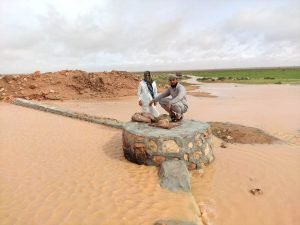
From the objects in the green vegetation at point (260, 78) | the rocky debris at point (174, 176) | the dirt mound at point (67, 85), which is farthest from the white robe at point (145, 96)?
the green vegetation at point (260, 78)

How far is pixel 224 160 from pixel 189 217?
3000 mm

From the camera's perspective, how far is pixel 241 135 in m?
9.45

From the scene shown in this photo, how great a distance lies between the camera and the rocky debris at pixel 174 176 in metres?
5.40

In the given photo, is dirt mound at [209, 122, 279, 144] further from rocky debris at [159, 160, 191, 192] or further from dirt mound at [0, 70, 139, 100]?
dirt mound at [0, 70, 139, 100]

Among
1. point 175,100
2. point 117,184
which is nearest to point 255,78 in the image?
point 175,100

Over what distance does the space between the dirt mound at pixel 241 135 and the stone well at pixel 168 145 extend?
246 centimetres

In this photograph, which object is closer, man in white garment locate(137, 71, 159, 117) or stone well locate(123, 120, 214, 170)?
stone well locate(123, 120, 214, 170)

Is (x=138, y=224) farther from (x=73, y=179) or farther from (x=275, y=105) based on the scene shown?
(x=275, y=105)

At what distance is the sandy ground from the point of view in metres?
4.65

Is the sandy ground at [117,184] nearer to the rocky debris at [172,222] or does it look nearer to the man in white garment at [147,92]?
the rocky debris at [172,222]

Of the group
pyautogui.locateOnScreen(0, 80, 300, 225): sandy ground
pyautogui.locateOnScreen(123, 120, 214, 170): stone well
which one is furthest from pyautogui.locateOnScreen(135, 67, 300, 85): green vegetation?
pyautogui.locateOnScreen(123, 120, 214, 170): stone well

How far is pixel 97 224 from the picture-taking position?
14.0ft

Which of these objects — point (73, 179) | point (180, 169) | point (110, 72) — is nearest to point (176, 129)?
point (180, 169)

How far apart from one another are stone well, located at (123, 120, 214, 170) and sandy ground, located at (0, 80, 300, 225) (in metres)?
0.22
